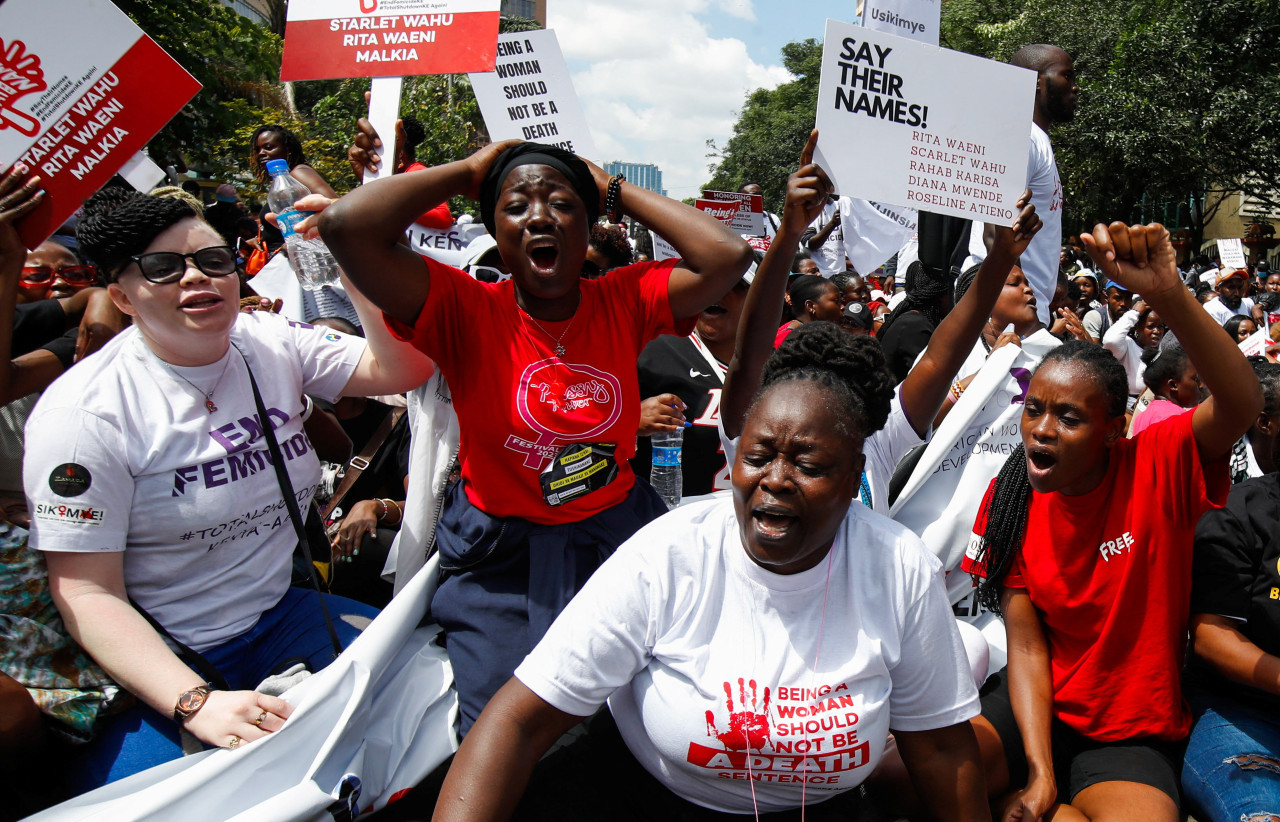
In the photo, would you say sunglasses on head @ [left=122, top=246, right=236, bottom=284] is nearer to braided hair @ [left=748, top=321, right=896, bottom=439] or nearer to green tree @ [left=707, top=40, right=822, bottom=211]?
braided hair @ [left=748, top=321, right=896, bottom=439]

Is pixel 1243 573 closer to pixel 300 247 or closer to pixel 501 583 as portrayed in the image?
pixel 501 583

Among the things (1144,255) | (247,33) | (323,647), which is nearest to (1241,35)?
(247,33)

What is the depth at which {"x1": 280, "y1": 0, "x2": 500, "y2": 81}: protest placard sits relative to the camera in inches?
139

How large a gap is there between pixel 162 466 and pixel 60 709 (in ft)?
2.14

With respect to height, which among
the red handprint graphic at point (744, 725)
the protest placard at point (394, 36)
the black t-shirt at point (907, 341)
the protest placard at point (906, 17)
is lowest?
the red handprint graphic at point (744, 725)

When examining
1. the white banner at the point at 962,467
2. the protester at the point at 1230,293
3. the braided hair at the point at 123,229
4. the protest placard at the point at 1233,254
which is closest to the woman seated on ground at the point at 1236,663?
the white banner at the point at 962,467

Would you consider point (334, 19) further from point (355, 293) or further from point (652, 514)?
point (652, 514)

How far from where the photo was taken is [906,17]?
17.5 feet

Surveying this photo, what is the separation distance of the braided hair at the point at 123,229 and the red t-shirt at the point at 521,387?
0.76m

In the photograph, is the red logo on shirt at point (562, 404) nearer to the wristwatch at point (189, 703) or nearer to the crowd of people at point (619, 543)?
the crowd of people at point (619, 543)

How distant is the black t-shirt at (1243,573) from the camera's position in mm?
2578

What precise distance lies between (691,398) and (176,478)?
5.99ft

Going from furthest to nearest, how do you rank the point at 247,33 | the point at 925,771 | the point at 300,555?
1. the point at 247,33
2. the point at 300,555
3. the point at 925,771

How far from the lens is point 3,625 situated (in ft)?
7.28
